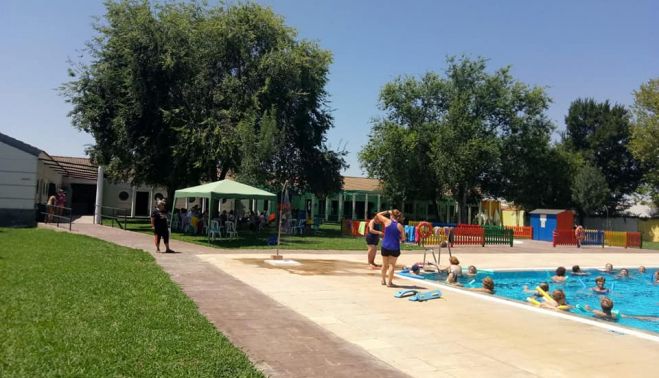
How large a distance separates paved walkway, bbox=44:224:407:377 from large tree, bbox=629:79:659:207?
41.9 m

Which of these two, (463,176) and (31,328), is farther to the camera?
(463,176)

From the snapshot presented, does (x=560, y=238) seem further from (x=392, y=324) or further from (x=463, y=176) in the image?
(x=392, y=324)

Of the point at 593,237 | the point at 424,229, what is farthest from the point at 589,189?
the point at 424,229

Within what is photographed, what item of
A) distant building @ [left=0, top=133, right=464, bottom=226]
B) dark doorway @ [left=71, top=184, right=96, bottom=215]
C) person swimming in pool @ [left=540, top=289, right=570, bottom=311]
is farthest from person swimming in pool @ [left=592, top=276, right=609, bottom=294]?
dark doorway @ [left=71, top=184, right=96, bottom=215]

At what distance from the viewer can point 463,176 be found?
37281mm

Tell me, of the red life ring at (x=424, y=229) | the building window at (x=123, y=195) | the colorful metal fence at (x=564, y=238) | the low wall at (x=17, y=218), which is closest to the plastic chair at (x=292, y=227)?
the red life ring at (x=424, y=229)

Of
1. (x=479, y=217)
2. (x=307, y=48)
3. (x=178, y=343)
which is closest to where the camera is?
(x=178, y=343)

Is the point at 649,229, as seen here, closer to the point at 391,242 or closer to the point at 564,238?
the point at 564,238

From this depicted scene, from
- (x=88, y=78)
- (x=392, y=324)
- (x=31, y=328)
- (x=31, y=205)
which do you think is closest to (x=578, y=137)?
(x=88, y=78)

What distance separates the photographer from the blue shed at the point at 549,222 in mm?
32375

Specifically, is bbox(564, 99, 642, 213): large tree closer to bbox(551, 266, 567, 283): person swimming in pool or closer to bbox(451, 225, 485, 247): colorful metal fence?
bbox(451, 225, 485, 247): colorful metal fence

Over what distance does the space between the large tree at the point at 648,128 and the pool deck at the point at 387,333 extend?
126 feet

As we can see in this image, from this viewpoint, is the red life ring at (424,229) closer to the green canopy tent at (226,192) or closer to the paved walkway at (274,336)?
the green canopy tent at (226,192)

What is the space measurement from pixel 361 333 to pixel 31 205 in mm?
22725
